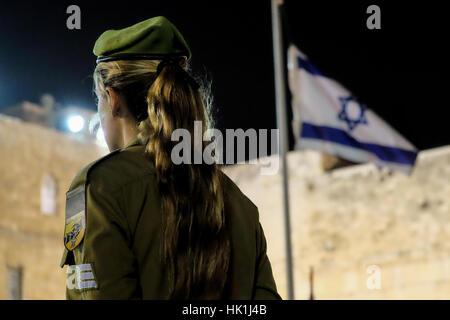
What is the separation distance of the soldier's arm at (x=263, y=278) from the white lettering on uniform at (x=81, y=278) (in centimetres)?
47

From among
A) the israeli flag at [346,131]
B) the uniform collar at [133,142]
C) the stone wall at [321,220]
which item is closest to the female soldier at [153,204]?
the uniform collar at [133,142]

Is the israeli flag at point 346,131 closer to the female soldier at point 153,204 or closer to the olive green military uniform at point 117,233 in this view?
the female soldier at point 153,204

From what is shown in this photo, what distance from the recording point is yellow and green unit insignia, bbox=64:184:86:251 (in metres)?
1.91

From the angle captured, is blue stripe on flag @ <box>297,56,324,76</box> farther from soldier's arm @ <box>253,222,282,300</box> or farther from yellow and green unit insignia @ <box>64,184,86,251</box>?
yellow and green unit insignia @ <box>64,184,86,251</box>

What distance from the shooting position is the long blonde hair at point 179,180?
1.96m

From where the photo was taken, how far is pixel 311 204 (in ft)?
82.8

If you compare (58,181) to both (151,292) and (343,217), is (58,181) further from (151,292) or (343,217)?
(151,292)

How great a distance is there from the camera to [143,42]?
219 cm

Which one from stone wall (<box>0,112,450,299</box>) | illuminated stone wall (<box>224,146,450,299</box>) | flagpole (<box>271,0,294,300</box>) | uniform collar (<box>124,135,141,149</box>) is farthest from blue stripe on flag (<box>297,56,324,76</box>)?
uniform collar (<box>124,135,141,149</box>)

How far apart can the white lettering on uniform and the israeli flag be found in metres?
9.23

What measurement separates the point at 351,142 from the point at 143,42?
361 inches

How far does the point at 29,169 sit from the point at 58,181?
1654 mm

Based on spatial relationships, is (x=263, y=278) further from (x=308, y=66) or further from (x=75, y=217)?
(x=308, y=66)

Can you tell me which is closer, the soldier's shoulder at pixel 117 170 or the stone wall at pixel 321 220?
the soldier's shoulder at pixel 117 170
